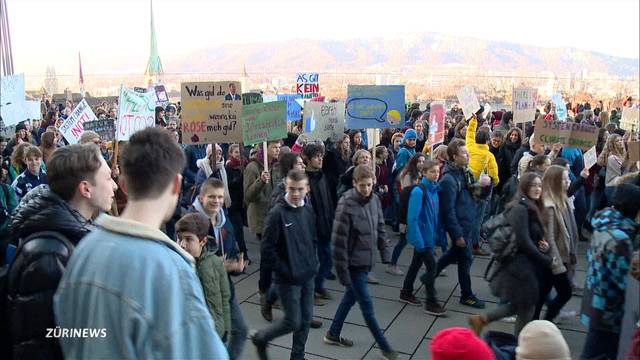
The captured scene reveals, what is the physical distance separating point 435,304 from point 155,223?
4514mm

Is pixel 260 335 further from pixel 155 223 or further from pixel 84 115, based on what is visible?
pixel 84 115

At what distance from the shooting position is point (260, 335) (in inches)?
167

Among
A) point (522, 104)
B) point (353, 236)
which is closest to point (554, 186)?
point (353, 236)

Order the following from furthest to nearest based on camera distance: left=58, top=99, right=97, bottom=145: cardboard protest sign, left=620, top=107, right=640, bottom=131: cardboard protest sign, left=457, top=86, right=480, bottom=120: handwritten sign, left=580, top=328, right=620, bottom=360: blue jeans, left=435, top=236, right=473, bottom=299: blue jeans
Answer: left=457, top=86, right=480, bottom=120: handwritten sign
left=620, top=107, right=640, bottom=131: cardboard protest sign
left=58, top=99, right=97, bottom=145: cardboard protest sign
left=435, top=236, right=473, bottom=299: blue jeans
left=580, top=328, right=620, bottom=360: blue jeans

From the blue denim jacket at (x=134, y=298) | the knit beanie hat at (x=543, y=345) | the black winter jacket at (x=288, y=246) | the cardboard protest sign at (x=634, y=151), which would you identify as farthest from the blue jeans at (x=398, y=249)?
the blue denim jacket at (x=134, y=298)

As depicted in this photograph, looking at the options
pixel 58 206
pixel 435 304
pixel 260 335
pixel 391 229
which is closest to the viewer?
pixel 58 206

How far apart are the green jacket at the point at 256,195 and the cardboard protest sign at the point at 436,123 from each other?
9.89 feet

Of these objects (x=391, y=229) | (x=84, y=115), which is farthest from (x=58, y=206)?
(x=391, y=229)

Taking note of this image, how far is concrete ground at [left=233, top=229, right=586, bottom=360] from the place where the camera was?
4.79 metres

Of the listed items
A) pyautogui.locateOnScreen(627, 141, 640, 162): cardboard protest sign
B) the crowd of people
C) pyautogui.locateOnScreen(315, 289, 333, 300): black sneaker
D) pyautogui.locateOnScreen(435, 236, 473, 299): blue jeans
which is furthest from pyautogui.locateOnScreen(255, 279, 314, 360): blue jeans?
pyautogui.locateOnScreen(627, 141, 640, 162): cardboard protest sign

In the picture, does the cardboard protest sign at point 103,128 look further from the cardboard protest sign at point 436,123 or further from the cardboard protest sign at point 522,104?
the cardboard protest sign at point 522,104

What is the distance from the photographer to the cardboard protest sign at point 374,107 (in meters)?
8.17

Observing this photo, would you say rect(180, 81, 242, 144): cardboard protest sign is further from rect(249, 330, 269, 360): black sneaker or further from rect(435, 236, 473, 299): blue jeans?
rect(249, 330, 269, 360): black sneaker

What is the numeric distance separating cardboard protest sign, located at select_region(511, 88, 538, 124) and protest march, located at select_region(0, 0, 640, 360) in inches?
1.7
